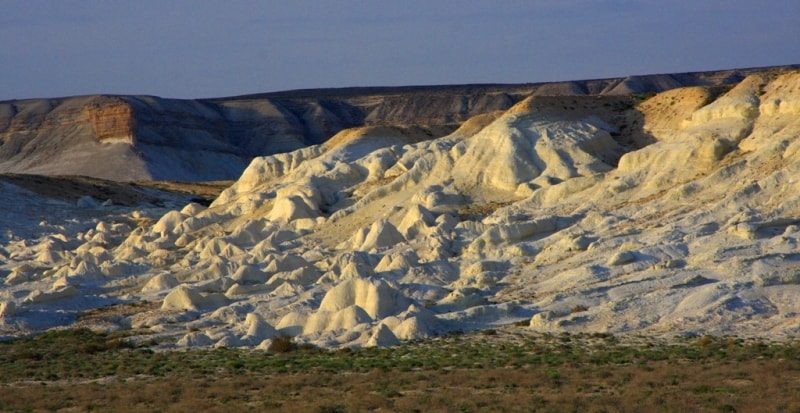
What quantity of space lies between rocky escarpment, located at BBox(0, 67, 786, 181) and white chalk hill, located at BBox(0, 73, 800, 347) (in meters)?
60.7

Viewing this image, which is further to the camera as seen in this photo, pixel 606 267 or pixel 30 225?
pixel 30 225

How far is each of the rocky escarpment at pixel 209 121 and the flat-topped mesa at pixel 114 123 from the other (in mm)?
100

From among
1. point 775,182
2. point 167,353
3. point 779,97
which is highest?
point 779,97

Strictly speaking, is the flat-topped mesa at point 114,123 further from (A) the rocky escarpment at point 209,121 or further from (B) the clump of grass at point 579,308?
(B) the clump of grass at point 579,308

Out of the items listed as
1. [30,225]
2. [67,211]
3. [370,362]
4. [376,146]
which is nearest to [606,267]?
[370,362]

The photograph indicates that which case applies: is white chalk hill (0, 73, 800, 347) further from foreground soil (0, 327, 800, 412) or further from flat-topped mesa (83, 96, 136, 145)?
flat-topped mesa (83, 96, 136, 145)

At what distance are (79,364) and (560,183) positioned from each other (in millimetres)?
22988

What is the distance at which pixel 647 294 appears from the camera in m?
33.1

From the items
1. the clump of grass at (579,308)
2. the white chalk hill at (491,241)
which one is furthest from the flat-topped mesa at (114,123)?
the clump of grass at (579,308)

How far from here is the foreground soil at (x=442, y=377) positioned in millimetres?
20516

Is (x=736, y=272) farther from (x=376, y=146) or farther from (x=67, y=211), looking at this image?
(x=67, y=211)

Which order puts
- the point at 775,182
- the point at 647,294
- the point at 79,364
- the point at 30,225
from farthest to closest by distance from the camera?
the point at 30,225
the point at 775,182
the point at 647,294
the point at 79,364

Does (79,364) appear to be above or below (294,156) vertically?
below

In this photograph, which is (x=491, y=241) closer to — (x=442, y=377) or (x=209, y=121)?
(x=442, y=377)
